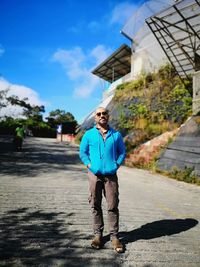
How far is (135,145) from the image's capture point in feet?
65.3

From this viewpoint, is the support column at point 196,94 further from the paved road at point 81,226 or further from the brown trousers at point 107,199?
the brown trousers at point 107,199

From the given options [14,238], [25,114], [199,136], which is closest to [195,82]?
[199,136]

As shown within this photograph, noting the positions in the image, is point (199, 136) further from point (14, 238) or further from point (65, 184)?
point (14, 238)

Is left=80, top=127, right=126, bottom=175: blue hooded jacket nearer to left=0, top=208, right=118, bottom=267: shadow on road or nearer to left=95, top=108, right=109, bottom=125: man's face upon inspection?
left=95, top=108, right=109, bottom=125: man's face

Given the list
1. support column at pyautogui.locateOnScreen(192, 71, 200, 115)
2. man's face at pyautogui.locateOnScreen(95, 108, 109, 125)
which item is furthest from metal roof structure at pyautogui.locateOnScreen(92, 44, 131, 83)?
man's face at pyautogui.locateOnScreen(95, 108, 109, 125)

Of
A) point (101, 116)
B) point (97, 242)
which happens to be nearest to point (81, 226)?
point (97, 242)

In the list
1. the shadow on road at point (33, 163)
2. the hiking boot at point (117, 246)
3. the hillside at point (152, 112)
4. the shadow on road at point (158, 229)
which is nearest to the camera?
the hiking boot at point (117, 246)

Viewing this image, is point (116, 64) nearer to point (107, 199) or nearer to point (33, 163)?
point (33, 163)

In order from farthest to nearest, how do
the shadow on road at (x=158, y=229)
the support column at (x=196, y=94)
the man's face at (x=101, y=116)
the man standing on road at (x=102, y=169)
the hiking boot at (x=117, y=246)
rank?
the support column at (x=196, y=94)
the shadow on road at (x=158, y=229)
the man's face at (x=101, y=116)
the man standing on road at (x=102, y=169)
the hiking boot at (x=117, y=246)

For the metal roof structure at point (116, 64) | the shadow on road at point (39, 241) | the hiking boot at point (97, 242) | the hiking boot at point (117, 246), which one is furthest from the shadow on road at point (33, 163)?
the metal roof structure at point (116, 64)

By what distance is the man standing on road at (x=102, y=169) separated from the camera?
4754 millimetres

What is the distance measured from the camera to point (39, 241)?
4773mm

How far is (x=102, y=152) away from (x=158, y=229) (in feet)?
6.85

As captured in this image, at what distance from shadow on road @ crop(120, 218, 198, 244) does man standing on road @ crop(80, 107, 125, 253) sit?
A: 55 centimetres
